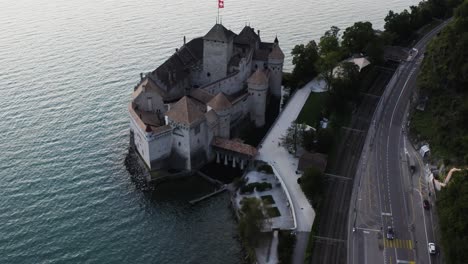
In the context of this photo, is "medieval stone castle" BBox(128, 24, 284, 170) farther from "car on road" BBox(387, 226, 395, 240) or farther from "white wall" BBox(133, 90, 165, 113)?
"car on road" BBox(387, 226, 395, 240)

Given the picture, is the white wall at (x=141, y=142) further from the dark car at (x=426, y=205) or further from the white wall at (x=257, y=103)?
the dark car at (x=426, y=205)

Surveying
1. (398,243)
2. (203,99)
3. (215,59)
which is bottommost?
(398,243)

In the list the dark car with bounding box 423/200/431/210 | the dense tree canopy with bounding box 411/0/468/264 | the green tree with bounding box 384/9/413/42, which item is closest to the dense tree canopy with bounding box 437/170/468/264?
the dense tree canopy with bounding box 411/0/468/264

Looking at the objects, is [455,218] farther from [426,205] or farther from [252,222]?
[252,222]

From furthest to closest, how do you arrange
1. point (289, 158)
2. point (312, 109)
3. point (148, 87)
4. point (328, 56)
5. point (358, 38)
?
point (358, 38), point (328, 56), point (312, 109), point (148, 87), point (289, 158)

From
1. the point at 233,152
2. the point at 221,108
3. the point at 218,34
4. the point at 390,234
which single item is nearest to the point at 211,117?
the point at 221,108

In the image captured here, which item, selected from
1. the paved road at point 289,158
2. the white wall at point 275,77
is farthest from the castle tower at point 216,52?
the paved road at point 289,158

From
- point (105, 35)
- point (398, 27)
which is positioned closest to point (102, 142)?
point (105, 35)
